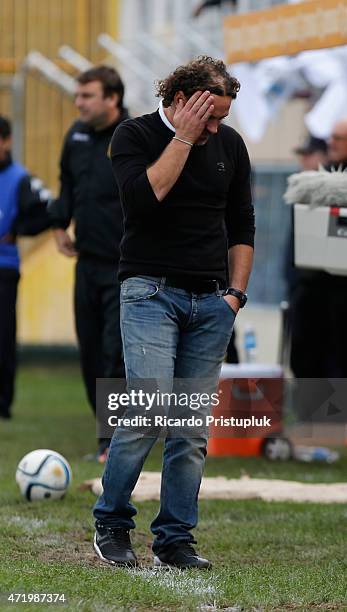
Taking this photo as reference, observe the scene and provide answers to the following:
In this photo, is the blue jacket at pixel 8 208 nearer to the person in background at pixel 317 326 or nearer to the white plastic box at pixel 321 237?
the person in background at pixel 317 326

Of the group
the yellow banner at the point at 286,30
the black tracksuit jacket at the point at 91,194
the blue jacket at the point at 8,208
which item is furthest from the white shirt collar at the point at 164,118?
the blue jacket at the point at 8,208

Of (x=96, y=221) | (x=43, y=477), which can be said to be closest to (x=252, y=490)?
(x=43, y=477)

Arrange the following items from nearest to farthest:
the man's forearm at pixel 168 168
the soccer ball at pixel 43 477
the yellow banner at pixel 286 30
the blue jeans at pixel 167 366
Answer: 1. the man's forearm at pixel 168 168
2. the blue jeans at pixel 167 366
3. the soccer ball at pixel 43 477
4. the yellow banner at pixel 286 30

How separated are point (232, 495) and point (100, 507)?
84.5 inches

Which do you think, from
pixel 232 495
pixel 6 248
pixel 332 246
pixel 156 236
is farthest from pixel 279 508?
pixel 6 248

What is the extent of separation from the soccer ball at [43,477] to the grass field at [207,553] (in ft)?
0.21

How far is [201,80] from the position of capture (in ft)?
18.5

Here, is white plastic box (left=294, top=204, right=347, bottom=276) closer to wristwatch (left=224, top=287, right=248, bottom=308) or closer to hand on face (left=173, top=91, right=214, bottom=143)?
wristwatch (left=224, top=287, right=248, bottom=308)

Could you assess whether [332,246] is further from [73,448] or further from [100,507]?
[73,448]

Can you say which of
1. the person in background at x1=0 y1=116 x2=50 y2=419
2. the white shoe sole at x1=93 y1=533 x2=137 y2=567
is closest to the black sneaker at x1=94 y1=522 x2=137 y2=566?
the white shoe sole at x1=93 y1=533 x2=137 y2=567

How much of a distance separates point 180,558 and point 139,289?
1.15m

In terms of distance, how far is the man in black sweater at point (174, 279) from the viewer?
5672mm

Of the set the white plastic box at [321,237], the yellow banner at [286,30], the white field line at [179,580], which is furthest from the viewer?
the yellow banner at [286,30]

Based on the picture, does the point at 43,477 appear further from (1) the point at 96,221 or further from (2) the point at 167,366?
(1) the point at 96,221
